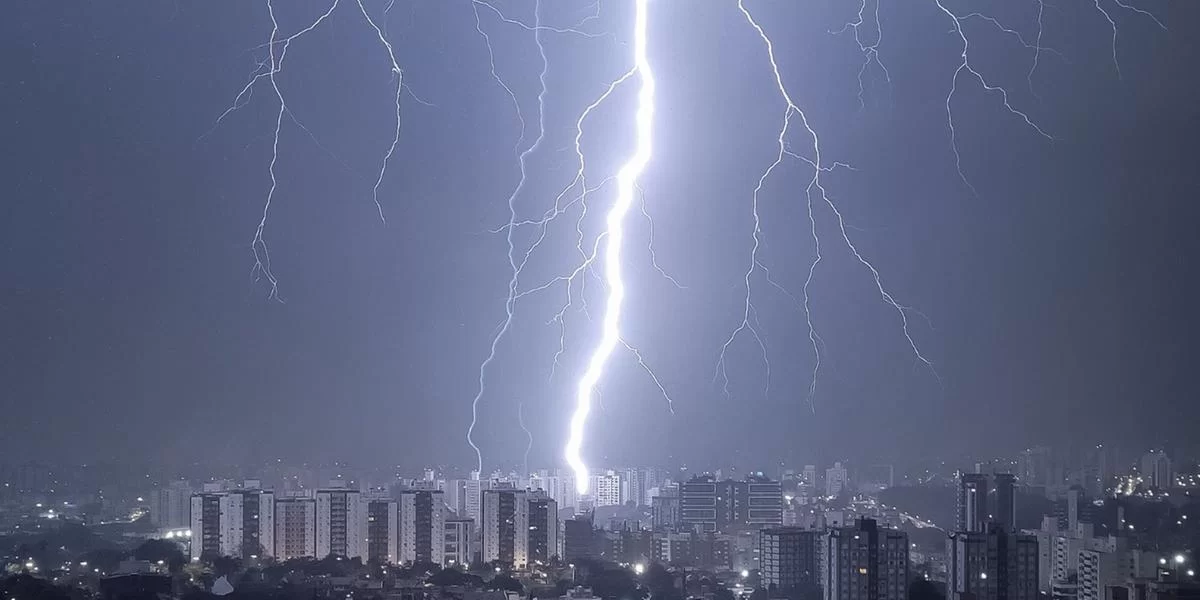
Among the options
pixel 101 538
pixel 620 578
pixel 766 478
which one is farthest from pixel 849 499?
pixel 101 538

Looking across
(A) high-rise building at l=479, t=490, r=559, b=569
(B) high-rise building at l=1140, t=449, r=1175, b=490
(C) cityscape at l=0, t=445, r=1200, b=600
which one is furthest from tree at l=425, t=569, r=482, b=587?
(B) high-rise building at l=1140, t=449, r=1175, b=490

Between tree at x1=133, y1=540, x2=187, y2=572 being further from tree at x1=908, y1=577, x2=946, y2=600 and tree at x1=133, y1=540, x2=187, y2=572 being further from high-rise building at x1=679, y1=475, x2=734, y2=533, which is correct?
tree at x1=908, y1=577, x2=946, y2=600

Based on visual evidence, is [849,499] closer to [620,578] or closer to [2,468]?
[620,578]

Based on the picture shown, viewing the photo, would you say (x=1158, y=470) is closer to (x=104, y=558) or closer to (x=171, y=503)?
(x=104, y=558)

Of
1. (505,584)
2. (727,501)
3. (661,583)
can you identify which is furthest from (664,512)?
(505,584)

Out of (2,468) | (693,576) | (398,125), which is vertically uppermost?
(398,125)

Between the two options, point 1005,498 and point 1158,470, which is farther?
point 1005,498

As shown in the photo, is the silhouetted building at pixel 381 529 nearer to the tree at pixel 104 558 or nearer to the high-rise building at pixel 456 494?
the high-rise building at pixel 456 494
